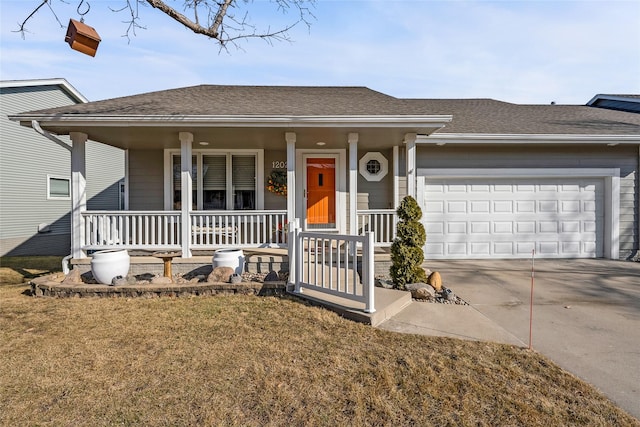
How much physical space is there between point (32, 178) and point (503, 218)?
578 inches

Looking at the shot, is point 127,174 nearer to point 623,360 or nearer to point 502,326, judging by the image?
point 502,326

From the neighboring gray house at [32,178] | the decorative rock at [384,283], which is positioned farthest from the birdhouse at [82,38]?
the neighboring gray house at [32,178]

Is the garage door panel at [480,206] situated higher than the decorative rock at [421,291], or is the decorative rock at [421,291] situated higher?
the garage door panel at [480,206]

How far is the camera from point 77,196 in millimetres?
6469

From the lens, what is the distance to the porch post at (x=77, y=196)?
6.47m

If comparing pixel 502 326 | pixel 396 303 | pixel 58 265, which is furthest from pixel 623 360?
pixel 58 265

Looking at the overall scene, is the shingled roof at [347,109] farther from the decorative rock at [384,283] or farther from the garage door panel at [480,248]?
the decorative rock at [384,283]

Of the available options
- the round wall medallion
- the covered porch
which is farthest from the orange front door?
the round wall medallion

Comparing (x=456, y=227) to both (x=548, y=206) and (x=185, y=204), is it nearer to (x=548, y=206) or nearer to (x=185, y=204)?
(x=548, y=206)

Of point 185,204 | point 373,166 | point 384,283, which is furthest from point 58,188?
point 384,283

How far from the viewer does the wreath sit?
337 inches

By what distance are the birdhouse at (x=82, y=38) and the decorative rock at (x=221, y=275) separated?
383cm

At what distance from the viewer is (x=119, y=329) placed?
4043mm

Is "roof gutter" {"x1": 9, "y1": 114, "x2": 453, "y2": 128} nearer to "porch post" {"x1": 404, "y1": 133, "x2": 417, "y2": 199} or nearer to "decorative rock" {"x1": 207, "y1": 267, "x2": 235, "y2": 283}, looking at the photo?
"porch post" {"x1": 404, "y1": 133, "x2": 417, "y2": 199}
